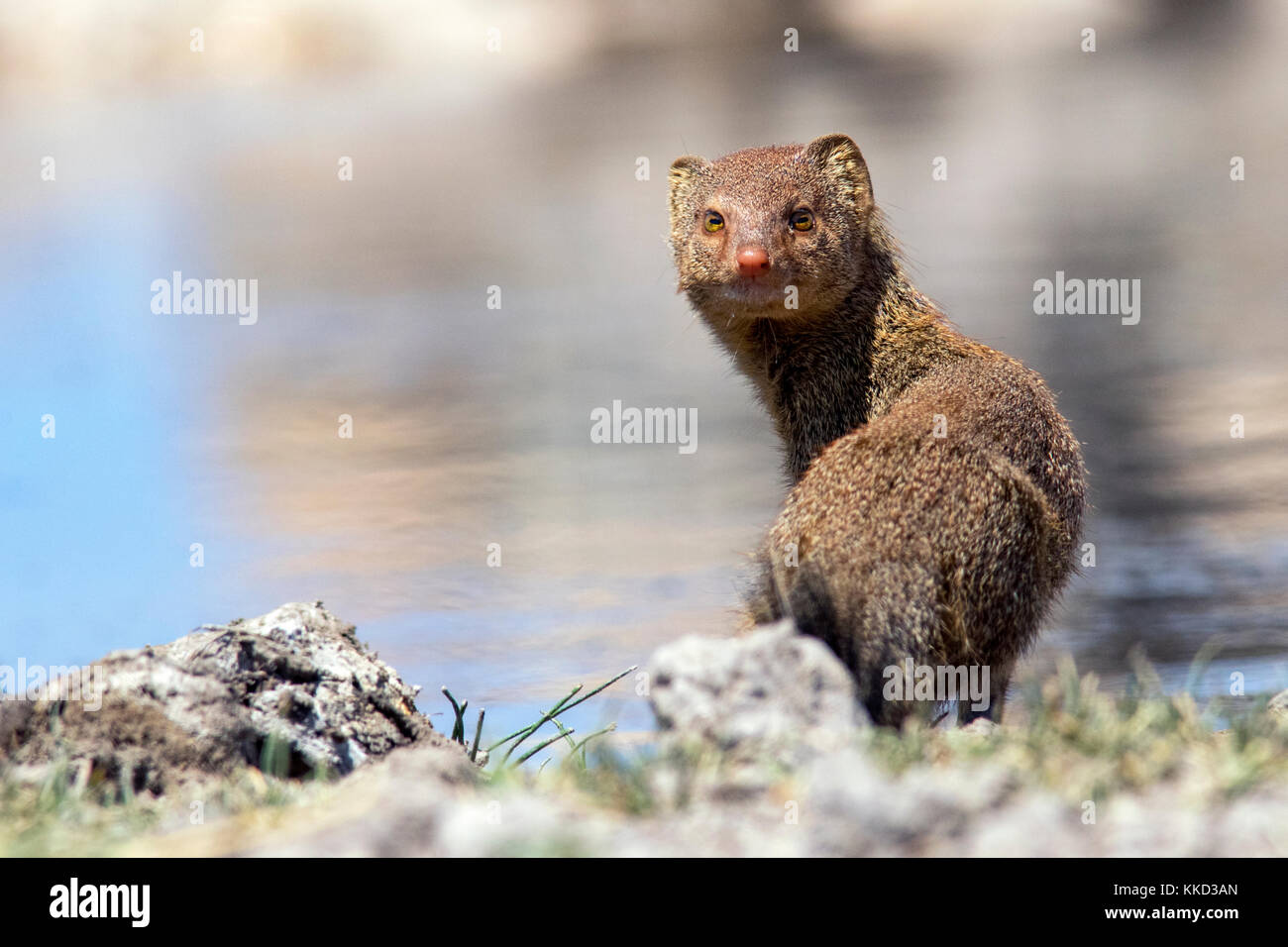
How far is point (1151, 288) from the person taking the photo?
1391cm

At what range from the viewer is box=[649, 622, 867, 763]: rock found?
11.4ft

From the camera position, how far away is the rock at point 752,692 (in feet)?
11.4

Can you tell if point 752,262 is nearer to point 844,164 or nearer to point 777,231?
point 777,231

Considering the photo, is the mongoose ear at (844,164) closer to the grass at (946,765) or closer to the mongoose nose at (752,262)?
the mongoose nose at (752,262)

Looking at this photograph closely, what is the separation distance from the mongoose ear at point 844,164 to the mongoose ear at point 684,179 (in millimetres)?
488

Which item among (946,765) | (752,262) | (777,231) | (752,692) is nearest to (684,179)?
(777,231)

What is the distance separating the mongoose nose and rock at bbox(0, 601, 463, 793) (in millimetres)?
1983

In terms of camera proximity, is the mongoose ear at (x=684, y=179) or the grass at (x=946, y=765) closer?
the grass at (x=946, y=765)

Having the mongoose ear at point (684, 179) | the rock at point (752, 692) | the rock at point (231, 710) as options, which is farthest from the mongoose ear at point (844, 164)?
the rock at point (752, 692)

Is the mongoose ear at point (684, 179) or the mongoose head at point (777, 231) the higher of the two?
the mongoose ear at point (684, 179)

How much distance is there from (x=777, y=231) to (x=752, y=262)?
31cm

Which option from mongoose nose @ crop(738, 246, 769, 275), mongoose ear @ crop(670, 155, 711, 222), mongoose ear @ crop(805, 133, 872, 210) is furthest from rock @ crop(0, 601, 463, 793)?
mongoose ear @ crop(805, 133, 872, 210)

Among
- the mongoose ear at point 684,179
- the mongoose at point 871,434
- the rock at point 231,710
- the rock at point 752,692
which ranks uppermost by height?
the mongoose ear at point 684,179

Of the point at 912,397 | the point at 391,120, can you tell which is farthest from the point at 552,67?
the point at 912,397
